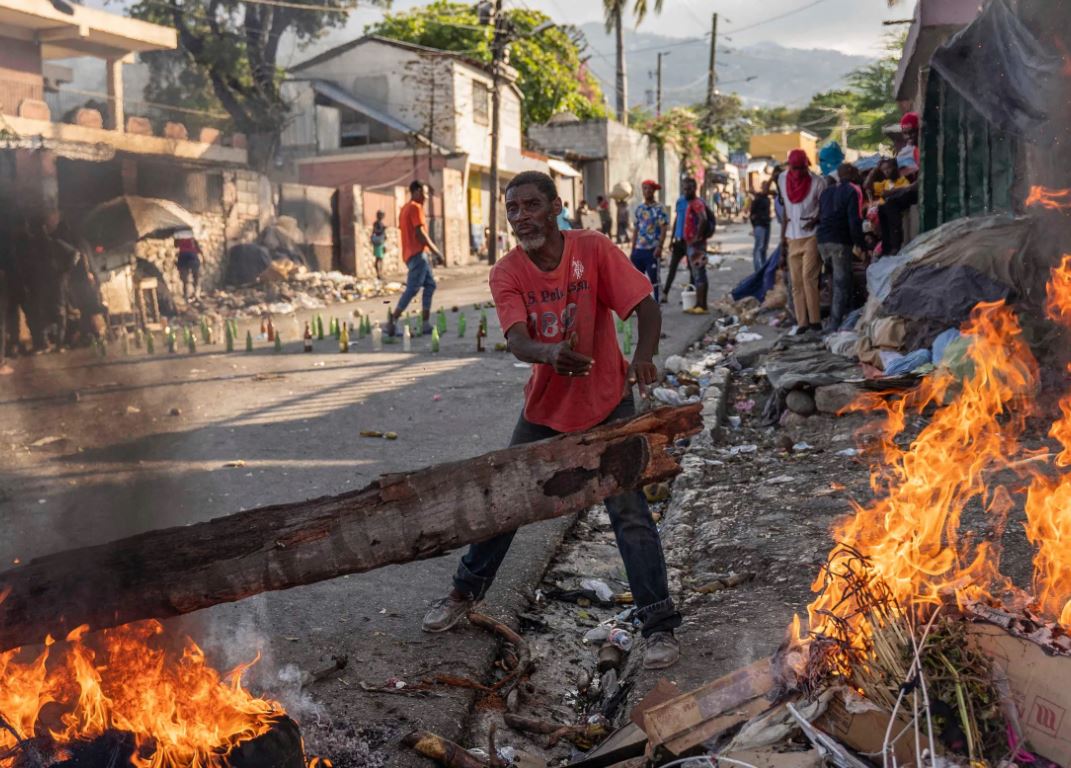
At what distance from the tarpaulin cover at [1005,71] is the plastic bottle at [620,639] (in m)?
4.95

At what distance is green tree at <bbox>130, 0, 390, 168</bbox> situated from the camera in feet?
101

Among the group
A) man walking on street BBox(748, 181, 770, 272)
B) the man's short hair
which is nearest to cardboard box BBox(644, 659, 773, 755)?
the man's short hair

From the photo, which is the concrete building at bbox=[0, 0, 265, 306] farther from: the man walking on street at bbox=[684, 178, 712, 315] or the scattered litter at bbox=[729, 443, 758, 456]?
the scattered litter at bbox=[729, 443, 758, 456]

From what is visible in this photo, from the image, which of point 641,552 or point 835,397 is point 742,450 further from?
point 641,552

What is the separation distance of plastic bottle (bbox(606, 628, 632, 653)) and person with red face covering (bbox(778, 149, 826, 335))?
732 centimetres

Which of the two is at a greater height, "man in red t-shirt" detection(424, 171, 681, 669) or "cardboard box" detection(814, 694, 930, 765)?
"man in red t-shirt" detection(424, 171, 681, 669)

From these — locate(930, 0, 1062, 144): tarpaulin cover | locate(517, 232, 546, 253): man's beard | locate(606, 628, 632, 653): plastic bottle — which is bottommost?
locate(606, 628, 632, 653): plastic bottle

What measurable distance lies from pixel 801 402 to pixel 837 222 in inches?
127

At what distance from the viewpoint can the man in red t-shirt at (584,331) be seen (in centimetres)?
367

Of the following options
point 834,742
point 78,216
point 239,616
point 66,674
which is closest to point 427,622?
point 239,616

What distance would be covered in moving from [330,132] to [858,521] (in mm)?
32553

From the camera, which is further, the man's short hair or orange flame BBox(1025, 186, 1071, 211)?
orange flame BBox(1025, 186, 1071, 211)

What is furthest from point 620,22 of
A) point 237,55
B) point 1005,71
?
point 1005,71

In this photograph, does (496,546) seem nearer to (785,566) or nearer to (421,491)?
(421,491)
